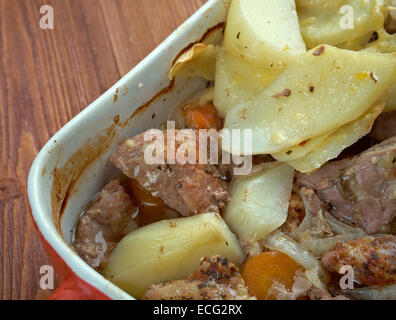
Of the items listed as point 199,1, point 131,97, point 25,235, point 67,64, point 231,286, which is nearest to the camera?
point 231,286

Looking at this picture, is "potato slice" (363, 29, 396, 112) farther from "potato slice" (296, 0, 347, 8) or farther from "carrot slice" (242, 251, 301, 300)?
"carrot slice" (242, 251, 301, 300)

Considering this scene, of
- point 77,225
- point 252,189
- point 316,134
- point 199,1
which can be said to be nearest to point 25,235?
point 77,225

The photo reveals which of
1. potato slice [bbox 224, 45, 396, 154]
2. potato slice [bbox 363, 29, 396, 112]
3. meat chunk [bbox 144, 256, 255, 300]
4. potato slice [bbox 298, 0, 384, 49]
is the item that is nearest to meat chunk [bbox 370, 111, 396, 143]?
potato slice [bbox 363, 29, 396, 112]

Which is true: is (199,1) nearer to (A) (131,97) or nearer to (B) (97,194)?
(A) (131,97)

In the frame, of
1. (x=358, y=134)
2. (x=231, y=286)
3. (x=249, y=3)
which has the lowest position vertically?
(x=231, y=286)

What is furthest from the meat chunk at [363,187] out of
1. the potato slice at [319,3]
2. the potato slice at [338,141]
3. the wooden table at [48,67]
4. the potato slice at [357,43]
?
the wooden table at [48,67]

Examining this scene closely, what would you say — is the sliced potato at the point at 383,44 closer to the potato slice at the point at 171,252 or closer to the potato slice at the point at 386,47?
the potato slice at the point at 386,47

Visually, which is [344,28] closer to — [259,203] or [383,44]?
[383,44]
